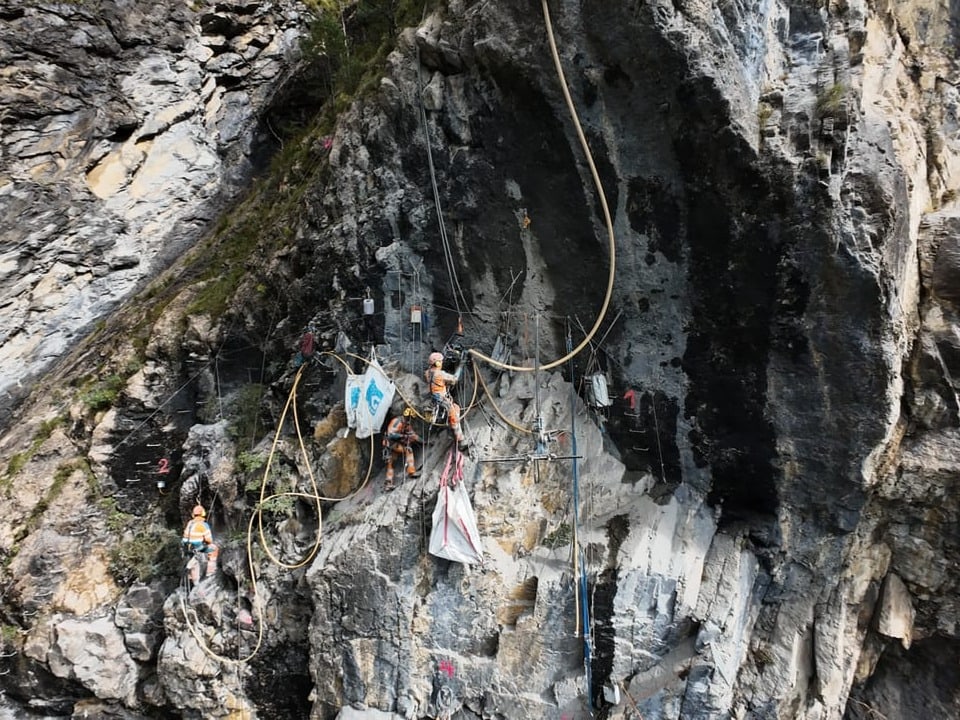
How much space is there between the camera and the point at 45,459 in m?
7.86

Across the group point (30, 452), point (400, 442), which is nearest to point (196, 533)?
point (400, 442)

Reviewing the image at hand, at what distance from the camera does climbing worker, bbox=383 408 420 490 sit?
244 inches

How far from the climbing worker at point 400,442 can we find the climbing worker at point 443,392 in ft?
1.56

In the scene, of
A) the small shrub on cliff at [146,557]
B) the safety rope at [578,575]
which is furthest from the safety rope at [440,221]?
the small shrub on cliff at [146,557]

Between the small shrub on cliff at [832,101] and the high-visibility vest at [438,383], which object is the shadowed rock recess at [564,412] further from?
the high-visibility vest at [438,383]

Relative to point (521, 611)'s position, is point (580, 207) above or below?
above

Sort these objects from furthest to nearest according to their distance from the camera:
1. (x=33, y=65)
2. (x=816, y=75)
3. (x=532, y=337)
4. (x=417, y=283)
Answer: (x=33, y=65)
(x=417, y=283)
(x=532, y=337)
(x=816, y=75)

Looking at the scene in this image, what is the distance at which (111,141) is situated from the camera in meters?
9.59

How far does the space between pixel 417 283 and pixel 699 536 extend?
425cm

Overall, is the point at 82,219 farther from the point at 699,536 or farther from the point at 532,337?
the point at 699,536

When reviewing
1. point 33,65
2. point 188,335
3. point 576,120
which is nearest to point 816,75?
point 576,120

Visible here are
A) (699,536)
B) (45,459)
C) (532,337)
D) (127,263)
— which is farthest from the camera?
(127,263)

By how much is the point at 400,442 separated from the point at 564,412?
1.93 metres

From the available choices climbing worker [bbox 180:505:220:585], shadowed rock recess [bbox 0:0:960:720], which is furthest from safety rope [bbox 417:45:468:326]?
climbing worker [bbox 180:505:220:585]
